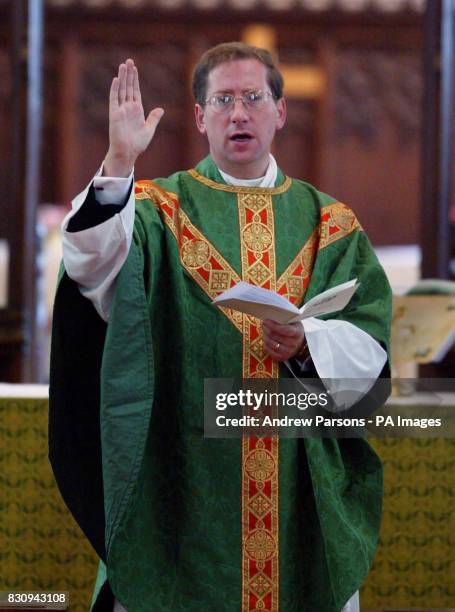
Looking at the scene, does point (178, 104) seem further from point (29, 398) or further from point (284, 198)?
point (284, 198)

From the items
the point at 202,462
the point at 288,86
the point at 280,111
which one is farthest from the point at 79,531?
the point at 288,86

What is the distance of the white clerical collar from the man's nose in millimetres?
198

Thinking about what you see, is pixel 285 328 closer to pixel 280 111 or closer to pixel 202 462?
pixel 202 462

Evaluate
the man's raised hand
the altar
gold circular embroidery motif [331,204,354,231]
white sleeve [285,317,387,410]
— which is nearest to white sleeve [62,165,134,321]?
the man's raised hand

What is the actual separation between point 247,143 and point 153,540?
97cm

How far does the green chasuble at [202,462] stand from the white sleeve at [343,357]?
0.06 meters

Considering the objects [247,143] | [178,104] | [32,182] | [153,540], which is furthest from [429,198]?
[178,104]

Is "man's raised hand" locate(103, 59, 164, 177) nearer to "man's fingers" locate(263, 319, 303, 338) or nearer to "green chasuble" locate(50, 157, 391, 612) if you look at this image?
"green chasuble" locate(50, 157, 391, 612)

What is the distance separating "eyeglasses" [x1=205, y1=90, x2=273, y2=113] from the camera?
265 cm

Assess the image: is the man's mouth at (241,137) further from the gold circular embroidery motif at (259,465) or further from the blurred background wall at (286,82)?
the blurred background wall at (286,82)

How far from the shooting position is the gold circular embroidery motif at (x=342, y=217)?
9.16 ft

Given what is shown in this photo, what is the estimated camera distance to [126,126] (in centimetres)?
242

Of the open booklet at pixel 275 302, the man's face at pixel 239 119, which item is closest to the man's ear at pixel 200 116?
the man's face at pixel 239 119

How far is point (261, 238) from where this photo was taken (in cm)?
275
